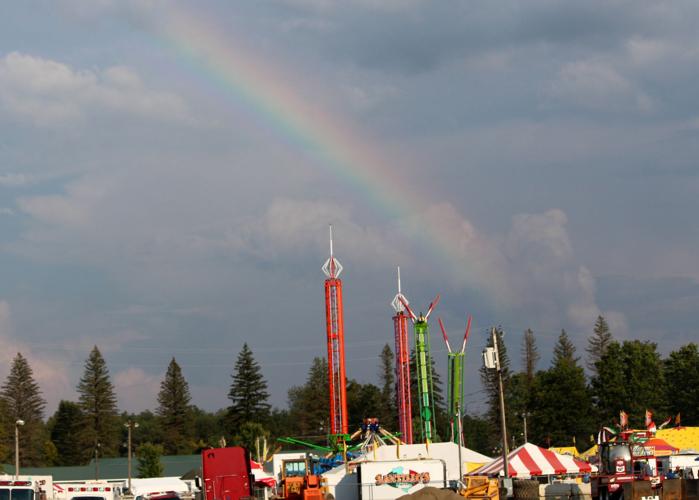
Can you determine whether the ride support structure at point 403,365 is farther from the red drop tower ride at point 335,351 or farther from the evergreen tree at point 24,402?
the evergreen tree at point 24,402

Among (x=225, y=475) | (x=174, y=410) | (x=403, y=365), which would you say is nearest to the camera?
(x=225, y=475)

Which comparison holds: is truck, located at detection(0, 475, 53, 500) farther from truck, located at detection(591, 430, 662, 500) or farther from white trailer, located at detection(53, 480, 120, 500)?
truck, located at detection(591, 430, 662, 500)

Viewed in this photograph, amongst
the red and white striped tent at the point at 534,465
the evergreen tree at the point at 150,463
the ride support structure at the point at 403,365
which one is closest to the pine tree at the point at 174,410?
the evergreen tree at the point at 150,463

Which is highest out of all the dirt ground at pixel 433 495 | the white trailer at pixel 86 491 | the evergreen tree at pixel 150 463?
the evergreen tree at pixel 150 463

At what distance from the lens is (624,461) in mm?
40312

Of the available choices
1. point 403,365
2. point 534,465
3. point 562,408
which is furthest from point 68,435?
point 534,465

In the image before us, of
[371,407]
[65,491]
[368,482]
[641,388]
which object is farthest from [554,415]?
[65,491]

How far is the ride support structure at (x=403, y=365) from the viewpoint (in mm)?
100250

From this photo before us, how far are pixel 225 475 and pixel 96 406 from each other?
14017cm

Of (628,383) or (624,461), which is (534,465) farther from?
(628,383)

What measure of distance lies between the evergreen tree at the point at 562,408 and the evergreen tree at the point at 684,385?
13074mm

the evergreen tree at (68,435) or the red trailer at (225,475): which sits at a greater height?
the evergreen tree at (68,435)

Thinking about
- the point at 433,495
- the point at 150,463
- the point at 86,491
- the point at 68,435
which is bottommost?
the point at 433,495

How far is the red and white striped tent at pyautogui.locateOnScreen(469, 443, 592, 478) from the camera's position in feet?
162
